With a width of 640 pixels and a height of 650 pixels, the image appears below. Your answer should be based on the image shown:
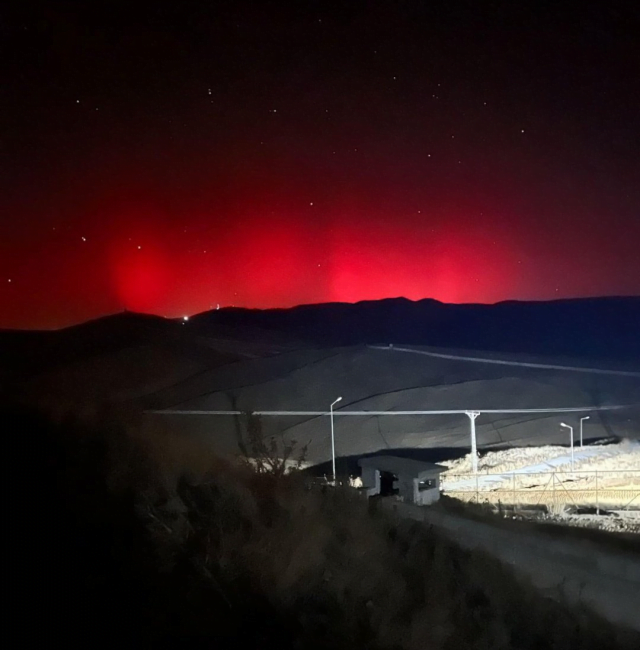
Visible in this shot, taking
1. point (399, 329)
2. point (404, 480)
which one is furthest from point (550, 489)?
point (399, 329)

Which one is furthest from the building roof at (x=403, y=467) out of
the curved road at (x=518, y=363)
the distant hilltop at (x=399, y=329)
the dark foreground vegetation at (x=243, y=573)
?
the distant hilltop at (x=399, y=329)

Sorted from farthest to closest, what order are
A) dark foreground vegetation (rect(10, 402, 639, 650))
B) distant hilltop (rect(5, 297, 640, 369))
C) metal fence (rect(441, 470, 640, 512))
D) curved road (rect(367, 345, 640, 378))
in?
distant hilltop (rect(5, 297, 640, 369)) → curved road (rect(367, 345, 640, 378)) → metal fence (rect(441, 470, 640, 512)) → dark foreground vegetation (rect(10, 402, 639, 650))

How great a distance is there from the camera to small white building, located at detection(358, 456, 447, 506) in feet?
41.8

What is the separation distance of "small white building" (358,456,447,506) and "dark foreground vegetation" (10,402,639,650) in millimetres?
5735

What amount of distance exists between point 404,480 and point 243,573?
8323 millimetres

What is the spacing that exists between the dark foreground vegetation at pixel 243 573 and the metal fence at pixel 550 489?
906cm

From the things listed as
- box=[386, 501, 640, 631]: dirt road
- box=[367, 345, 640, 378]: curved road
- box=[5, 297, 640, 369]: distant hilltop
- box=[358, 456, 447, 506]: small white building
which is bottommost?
box=[386, 501, 640, 631]: dirt road

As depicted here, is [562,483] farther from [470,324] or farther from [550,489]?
[470,324]

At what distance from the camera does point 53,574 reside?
16.8 ft

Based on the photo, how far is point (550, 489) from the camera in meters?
17.4

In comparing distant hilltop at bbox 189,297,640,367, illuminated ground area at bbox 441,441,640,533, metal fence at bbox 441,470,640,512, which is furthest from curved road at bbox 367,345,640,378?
metal fence at bbox 441,470,640,512

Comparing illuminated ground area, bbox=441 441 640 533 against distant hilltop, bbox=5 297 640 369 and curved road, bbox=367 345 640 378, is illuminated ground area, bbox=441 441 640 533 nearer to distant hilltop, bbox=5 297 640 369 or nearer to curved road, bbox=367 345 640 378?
curved road, bbox=367 345 640 378

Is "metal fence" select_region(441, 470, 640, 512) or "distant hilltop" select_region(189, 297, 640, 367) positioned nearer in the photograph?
"metal fence" select_region(441, 470, 640, 512)

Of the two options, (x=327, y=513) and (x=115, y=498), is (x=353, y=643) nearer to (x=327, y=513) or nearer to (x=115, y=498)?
(x=327, y=513)
